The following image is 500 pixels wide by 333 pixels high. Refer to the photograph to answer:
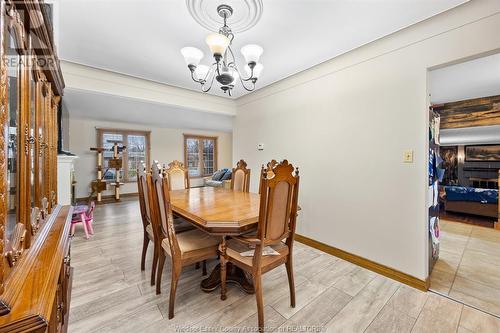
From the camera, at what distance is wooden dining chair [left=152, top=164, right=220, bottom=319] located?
1591 mm

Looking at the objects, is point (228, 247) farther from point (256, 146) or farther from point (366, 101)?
point (256, 146)

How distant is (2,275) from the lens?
0.60 meters

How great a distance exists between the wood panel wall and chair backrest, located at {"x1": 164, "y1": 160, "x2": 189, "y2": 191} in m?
4.85

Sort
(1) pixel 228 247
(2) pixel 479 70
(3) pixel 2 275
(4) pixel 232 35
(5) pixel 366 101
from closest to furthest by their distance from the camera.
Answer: (3) pixel 2 275
(1) pixel 228 247
(4) pixel 232 35
(5) pixel 366 101
(2) pixel 479 70

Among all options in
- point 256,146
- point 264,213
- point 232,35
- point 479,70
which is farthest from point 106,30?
point 479,70

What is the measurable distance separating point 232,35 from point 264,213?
1634 mm

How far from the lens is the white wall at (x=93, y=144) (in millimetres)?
5816

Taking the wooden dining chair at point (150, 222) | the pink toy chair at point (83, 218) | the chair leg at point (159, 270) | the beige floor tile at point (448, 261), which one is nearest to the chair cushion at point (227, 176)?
the pink toy chair at point (83, 218)

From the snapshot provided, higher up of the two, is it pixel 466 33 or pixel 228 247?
pixel 466 33

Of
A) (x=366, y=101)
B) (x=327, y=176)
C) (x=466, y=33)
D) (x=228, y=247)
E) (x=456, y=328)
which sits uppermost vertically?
(x=466, y=33)

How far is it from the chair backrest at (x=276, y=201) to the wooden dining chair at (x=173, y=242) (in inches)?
21.1

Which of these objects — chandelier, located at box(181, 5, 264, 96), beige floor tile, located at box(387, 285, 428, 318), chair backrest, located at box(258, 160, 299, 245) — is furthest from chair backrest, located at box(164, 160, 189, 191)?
beige floor tile, located at box(387, 285, 428, 318)

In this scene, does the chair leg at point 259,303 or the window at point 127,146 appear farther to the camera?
the window at point 127,146

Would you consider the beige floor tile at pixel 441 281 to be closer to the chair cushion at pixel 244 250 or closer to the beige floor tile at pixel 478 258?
the beige floor tile at pixel 478 258
